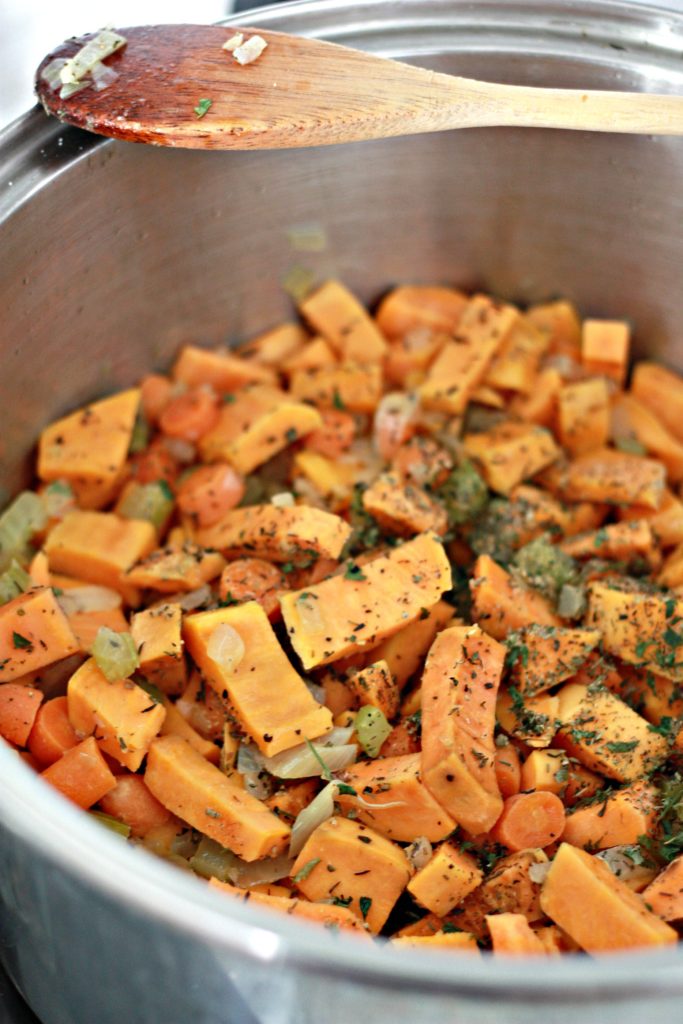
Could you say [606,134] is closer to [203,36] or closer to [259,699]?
[203,36]

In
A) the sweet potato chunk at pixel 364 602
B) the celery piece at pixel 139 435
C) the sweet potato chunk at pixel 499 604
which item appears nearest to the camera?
the sweet potato chunk at pixel 364 602

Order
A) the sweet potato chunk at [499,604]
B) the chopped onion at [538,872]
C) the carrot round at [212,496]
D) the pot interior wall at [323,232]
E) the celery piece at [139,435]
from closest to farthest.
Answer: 1. the chopped onion at [538,872]
2. the sweet potato chunk at [499,604]
3. the pot interior wall at [323,232]
4. the carrot round at [212,496]
5. the celery piece at [139,435]

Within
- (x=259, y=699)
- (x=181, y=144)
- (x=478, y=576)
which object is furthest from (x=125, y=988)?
(x=181, y=144)

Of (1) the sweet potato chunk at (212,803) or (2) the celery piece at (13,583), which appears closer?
(1) the sweet potato chunk at (212,803)

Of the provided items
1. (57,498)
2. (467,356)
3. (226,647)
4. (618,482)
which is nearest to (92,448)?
(57,498)

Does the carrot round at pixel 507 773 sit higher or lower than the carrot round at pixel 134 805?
lower

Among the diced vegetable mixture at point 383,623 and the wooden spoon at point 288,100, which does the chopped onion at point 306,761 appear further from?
the wooden spoon at point 288,100

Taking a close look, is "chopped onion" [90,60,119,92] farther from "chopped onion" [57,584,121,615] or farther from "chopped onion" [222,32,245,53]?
"chopped onion" [57,584,121,615]

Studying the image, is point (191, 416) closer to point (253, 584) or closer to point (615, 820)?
point (253, 584)

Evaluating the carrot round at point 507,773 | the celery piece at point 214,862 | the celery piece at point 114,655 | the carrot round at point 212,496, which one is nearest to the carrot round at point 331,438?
the carrot round at point 212,496
